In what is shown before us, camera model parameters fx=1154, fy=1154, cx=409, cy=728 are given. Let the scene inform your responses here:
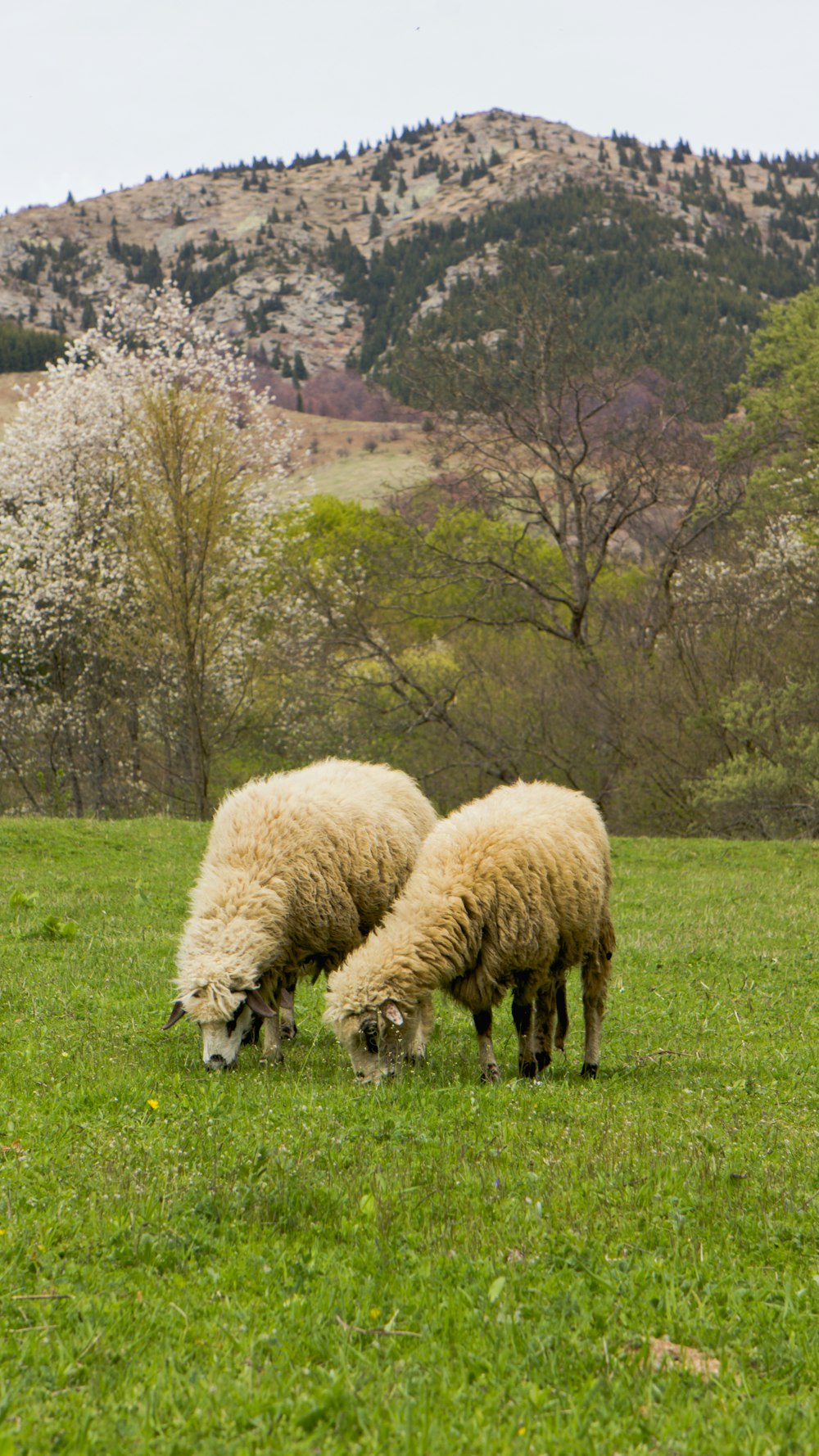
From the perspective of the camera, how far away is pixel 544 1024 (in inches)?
338

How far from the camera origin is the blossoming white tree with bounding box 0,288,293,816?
31.5 m

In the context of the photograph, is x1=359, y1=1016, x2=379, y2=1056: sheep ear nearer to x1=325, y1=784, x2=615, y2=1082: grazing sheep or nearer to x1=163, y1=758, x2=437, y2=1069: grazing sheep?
x1=325, y1=784, x2=615, y2=1082: grazing sheep

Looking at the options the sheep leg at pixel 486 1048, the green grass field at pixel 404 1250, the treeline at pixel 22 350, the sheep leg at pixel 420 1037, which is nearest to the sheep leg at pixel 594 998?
the green grass field at pixel 404 1250

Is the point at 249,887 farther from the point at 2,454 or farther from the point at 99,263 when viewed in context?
the point at 99,263

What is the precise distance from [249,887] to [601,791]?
2245 cm

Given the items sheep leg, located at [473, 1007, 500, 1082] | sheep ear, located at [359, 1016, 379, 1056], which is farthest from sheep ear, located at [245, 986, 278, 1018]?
sheep leg, located at [473, 1007, 500, 1082]

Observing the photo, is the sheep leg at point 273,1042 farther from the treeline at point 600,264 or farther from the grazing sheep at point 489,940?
the treeline at point 600,264

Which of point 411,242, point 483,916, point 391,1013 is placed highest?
point 411,242

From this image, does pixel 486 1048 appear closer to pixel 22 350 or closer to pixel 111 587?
pixel 111 587

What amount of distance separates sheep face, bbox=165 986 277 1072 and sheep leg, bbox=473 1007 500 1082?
148 cm

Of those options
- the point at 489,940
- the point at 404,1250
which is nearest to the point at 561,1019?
the point at 489,940

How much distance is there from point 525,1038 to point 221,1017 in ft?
7.07

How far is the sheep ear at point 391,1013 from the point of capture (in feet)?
24.8

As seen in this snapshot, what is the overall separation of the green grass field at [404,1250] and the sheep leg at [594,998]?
0.52ft
